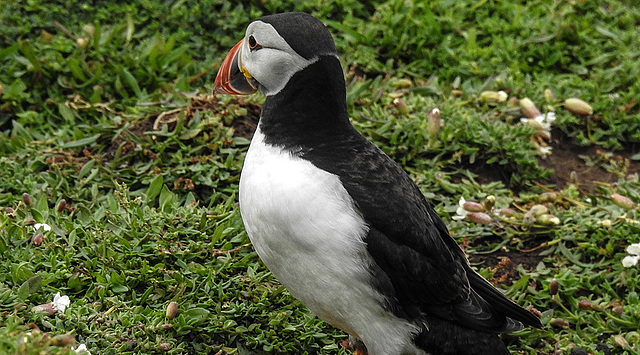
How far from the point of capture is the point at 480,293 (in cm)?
377

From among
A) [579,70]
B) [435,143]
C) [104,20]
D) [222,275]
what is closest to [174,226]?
[222,275]

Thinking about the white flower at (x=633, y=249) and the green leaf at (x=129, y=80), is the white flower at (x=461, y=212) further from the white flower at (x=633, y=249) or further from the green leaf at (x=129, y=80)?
the green leaf at (x=129, y=80)

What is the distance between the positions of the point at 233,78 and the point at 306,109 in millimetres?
448

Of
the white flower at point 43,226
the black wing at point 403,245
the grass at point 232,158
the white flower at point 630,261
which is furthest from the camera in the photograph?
the white flower at point 630,261

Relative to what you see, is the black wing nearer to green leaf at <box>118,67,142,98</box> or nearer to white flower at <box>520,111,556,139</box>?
white flower at <box>520,111,556,139</box>

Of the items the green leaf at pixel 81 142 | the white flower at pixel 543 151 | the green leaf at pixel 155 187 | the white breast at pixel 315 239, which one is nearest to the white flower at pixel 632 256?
the white flower at pixel 543 151

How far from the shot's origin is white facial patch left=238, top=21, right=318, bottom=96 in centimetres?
340

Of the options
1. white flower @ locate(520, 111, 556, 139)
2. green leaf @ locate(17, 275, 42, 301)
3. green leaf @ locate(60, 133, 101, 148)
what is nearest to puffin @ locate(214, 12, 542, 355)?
green leaf @ locate(17, 275, 42, 301)

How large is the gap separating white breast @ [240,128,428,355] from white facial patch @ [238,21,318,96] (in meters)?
0.26

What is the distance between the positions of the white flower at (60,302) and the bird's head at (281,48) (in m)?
1.29

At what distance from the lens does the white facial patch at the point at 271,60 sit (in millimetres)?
3396

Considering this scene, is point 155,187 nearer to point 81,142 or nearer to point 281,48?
point 81,142

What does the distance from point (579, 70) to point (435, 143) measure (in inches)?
69.5

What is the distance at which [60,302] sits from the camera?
3.69 m
